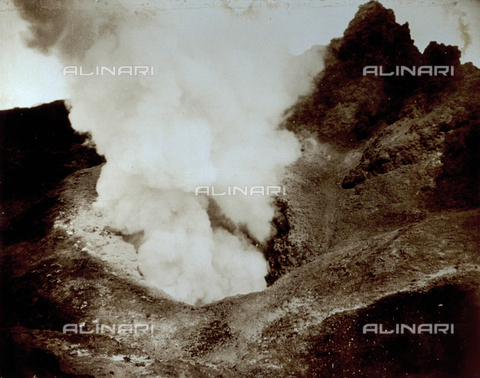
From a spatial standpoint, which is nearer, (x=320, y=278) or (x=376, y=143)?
(x=320, y=278)

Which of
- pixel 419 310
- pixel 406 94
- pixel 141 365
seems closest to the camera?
pixel 419 310

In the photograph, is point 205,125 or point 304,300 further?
point 205,125

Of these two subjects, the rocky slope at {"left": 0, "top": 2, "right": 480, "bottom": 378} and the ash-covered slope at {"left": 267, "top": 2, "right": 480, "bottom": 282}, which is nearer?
the rocky slope at {"left": 0, "top": 2, "right": 480, "bottom": 378}

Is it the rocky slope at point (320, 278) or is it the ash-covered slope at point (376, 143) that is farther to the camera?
the ash-covered slope at point (376, 143)

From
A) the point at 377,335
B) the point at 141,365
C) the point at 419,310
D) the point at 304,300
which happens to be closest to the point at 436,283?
the point at 419,310

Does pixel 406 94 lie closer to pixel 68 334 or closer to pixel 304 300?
pixel 304 300

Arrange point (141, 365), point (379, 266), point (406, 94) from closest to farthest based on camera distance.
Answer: point (141, 365), point (379, 266), point (406, 94)

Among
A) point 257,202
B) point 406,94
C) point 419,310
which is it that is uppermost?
point 406,94

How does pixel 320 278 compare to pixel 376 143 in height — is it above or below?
below
